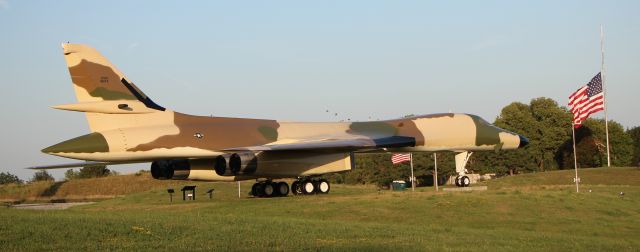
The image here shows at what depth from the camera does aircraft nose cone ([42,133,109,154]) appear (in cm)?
2612

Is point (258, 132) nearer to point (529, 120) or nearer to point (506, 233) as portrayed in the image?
point (506, 233)

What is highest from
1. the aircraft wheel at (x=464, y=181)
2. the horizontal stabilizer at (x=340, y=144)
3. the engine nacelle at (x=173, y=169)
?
the horizontal stabilizer at (x=340, y=144)

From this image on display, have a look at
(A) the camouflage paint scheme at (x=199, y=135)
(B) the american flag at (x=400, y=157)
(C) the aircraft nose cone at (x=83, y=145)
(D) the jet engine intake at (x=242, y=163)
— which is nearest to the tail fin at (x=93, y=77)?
(A) the camouflage paint scheme at (x=199, y=135)

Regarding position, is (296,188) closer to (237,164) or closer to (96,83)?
(237,164)

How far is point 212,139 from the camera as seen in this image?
2970 cm

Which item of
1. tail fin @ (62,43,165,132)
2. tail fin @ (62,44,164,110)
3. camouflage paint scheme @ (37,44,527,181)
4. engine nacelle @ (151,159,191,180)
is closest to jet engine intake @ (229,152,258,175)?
camouflage paint scheme @ (37,44,527,181)

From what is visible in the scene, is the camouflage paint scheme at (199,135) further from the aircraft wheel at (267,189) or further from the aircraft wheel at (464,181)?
the aircraft wheel at (464,181)

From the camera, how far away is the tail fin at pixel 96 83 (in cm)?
2816

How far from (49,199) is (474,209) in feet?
126

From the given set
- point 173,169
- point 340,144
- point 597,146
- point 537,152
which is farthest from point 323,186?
point 597,146

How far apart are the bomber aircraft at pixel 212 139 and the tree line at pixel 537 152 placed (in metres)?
34.3

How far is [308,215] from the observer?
2459 cm

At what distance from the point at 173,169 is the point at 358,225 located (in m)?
13.4

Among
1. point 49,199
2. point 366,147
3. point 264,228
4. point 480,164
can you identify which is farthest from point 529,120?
point 264,228
